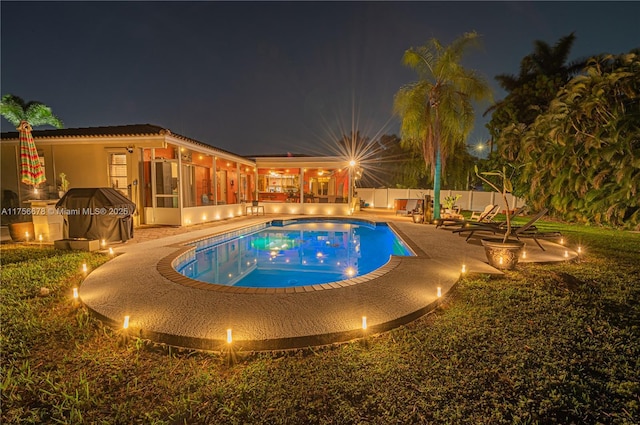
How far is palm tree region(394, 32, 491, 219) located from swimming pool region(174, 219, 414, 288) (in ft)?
16.2

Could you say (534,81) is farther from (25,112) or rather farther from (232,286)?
(25,112)

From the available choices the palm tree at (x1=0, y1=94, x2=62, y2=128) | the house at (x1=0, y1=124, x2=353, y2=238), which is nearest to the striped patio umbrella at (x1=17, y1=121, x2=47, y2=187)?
the house at (x1=0, y1=124, x2=353, y2=238)

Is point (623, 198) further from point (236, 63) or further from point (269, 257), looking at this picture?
point (236, 63)

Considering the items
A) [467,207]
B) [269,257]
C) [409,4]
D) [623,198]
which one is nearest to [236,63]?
[409,4]

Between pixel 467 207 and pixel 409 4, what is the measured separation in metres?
17.2

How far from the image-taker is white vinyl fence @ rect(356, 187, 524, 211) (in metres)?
24.2

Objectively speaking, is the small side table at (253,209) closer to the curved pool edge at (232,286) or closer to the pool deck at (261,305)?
the curved pool edge at (232,286)

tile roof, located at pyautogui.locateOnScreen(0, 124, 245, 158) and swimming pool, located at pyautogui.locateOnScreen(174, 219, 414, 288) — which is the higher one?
tile roof, located at pyautogui.locateOnScreen(0, 124, 245, 158)

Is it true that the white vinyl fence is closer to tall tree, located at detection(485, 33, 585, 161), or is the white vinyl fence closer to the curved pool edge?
tall tree, located at detection(485, 33, 585, 161)

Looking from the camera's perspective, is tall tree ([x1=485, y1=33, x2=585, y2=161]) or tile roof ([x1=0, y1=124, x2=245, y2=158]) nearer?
tile roof ([x1=0, y1=124, x2=245, y2=158])

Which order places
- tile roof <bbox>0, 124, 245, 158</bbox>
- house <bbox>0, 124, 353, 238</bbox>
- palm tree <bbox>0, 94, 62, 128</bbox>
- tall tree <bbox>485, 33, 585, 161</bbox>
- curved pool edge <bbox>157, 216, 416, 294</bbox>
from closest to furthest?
curved pool edge <bbox>157, 216, 416, 294</bbox>
tile roof <bbox>0, 124, 245, 158</bbox>
house <bbox>0, 124, 353, 238</bbox>
tall tree <bbox>485, 33, 585, 161</bbox>
palm tree <bbox>0, 94, 62, 128</bbox>

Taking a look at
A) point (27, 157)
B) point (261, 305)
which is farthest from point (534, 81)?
point (27, 157)

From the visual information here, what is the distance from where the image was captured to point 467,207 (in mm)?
24891

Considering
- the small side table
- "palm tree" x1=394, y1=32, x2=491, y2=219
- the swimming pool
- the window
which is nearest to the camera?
the swimming pool
